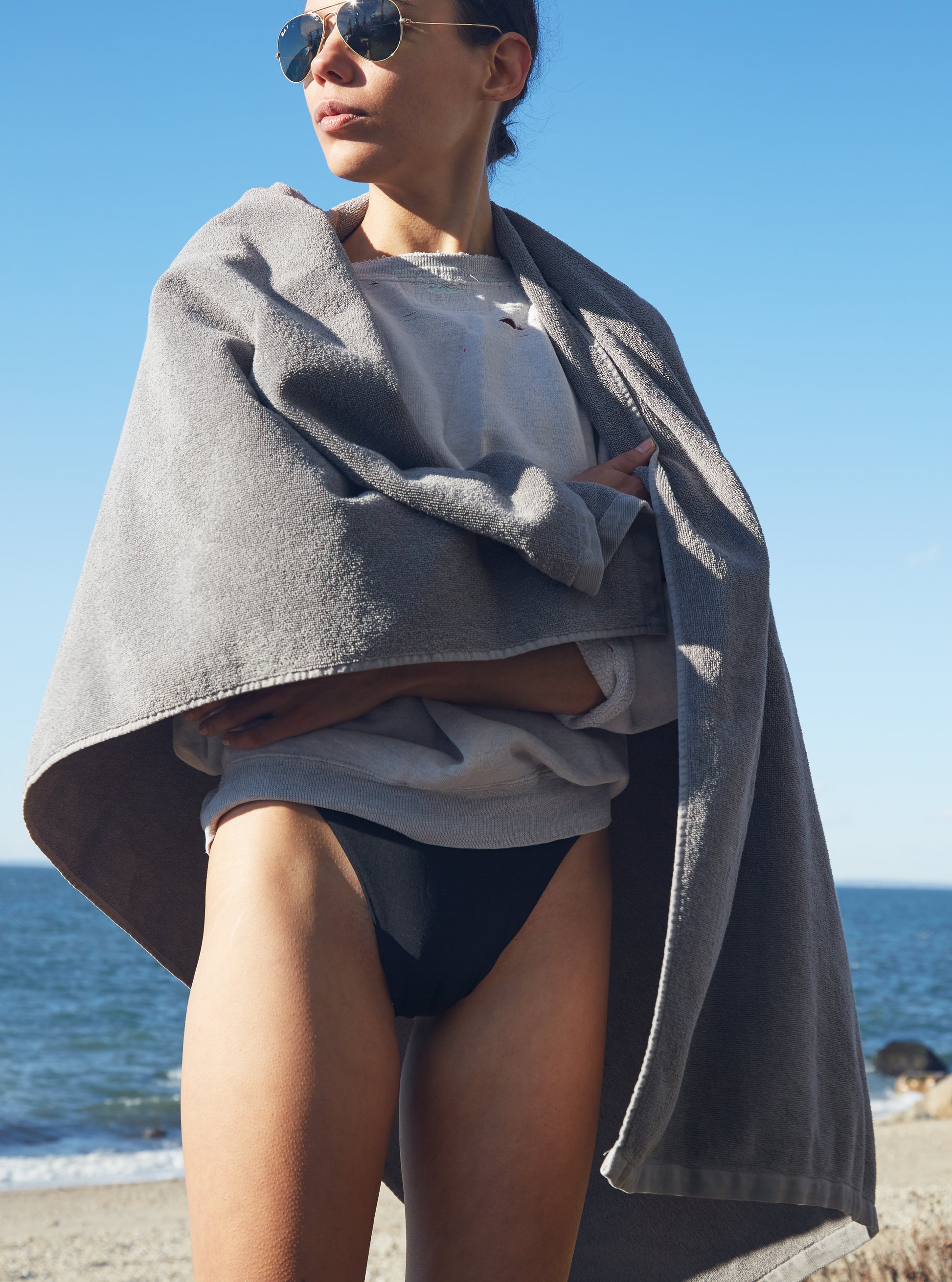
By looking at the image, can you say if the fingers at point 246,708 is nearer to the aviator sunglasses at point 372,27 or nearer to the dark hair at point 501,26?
the aviator sunglasses at point 372,27

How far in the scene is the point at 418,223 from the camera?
171 centimetres

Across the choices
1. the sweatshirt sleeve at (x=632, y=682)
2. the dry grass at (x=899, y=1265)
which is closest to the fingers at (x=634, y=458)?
the sweatshirt sleeve at (x=632, y=682)

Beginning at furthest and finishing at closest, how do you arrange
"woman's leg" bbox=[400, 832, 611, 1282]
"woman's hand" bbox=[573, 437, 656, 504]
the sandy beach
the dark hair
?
the sandy beach < the dark hair < "woman's hand" bbox=[573, 437, 656, 504] < "woman's leg" bbox=[400, 832, 611, 1282]

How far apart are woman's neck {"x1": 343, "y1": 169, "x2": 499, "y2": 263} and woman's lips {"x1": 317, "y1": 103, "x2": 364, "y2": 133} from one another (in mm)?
135

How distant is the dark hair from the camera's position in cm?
164

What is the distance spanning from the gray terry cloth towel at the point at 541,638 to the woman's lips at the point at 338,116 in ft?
0.40

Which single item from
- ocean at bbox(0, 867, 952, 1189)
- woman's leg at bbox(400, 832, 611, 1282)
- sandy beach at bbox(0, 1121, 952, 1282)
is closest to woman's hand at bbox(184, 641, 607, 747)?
woman's leg at bbox(400, 832, 611, 1282)

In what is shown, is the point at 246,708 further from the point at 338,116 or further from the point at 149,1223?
the point at 149,1223

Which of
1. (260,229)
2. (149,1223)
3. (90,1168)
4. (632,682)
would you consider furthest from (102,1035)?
(632,682)

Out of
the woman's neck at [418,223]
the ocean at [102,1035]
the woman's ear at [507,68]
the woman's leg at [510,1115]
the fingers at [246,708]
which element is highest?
the woman's ear at [507,68]

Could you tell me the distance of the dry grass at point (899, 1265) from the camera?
301cm

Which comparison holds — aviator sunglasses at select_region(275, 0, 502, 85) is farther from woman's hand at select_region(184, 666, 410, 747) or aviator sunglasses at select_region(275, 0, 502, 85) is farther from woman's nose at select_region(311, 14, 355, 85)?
woman's hand at select_region(184, 666, 410, 747)

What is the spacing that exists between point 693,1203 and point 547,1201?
2.21 ft

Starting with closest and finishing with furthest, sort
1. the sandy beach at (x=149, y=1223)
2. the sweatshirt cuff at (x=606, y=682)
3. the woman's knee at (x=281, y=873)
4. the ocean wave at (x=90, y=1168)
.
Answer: the woman's knee at (x=281, y=873), the sweatshirt cuff at (x=606, y=682), the sandy beach at (x=149, y=1223), the ocean wave at (x=90, y=1168)
